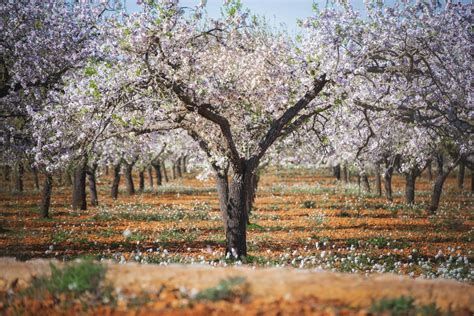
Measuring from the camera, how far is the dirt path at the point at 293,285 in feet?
22.6

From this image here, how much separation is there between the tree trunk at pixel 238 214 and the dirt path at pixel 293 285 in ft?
24.0

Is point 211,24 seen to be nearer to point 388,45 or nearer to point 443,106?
point 388,45

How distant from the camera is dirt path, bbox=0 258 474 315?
6.89 metres

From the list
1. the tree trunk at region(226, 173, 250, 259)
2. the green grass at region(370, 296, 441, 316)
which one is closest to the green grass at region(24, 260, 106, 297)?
the green grass at region(370, 296, 441, 316)

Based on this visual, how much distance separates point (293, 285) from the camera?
7141 mm

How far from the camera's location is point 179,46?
13656mm

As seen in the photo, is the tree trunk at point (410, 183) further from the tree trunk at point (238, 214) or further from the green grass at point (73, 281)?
the green grass at point (73, 281)

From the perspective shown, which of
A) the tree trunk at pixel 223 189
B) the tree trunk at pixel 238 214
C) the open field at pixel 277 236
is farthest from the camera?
the tree trunk at pixel 223 189

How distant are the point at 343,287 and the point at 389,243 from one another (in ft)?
43.6

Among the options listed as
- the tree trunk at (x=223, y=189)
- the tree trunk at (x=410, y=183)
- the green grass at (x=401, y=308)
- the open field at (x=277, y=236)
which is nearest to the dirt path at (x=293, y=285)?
the green grass at (x=401, y=308)

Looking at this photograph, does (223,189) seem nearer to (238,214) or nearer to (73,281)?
(238,214)

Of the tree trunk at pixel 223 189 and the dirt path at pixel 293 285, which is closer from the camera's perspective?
the dirt path at pixel 293 285

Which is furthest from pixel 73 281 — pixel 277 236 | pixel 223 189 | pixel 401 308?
pixel 277 236

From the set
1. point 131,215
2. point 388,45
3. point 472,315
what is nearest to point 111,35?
point 388,45
